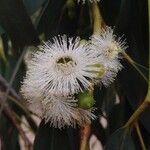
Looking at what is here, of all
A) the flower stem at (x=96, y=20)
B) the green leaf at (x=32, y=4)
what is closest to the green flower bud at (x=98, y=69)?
the flower stem at (x=96, y=20)

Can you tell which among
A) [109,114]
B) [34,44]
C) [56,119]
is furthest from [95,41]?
[109,114]

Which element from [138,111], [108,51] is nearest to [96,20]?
[108,51]

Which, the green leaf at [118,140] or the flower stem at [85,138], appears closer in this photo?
the flower stem at [85,138]

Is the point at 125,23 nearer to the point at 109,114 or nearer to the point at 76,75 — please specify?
the point at 76,75

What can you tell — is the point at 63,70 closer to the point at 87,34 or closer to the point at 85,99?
the point at 85,99

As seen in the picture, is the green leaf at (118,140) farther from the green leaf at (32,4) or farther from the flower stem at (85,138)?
the green leaf at (32,4)

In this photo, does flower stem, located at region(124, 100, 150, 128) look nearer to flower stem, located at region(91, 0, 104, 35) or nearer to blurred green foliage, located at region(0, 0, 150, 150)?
blurred green foliage, located at region(0, 0, 150, 150)

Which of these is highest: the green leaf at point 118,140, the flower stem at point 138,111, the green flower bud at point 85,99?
the green flower bud at point 85,99
